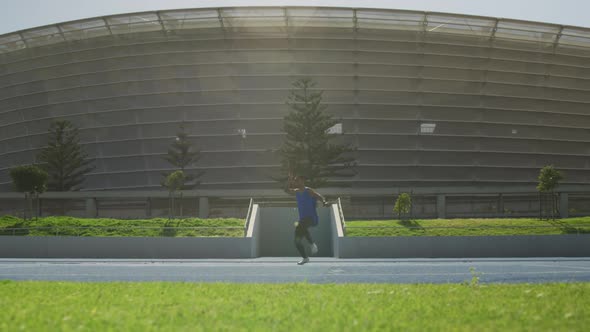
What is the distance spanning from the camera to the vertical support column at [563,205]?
41969 mm

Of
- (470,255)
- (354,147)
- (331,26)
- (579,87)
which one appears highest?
(331,26)

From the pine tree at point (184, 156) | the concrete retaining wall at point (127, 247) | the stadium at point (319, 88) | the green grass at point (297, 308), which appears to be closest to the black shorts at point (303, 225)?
the green grass at point (297, 308)

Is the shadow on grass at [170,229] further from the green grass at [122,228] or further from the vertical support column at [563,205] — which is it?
the vertical support column at [563,205]

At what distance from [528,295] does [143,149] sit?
153ft

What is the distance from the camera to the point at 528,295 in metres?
5.50

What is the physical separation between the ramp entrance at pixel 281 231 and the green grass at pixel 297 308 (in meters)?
14.2

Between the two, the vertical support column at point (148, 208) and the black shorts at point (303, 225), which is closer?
the black shorts at point (303, 225)

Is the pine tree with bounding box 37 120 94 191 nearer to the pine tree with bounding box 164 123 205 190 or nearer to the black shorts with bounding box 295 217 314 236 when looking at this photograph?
the pine tree with bounding box 164 123 205 190

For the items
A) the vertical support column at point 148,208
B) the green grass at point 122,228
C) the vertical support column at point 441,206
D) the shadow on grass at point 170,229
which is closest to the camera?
the shadow on grass at point 170,229

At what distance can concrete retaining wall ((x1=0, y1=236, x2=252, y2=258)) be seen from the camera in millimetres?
18156

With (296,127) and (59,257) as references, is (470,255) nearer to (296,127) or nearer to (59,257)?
(59,257)

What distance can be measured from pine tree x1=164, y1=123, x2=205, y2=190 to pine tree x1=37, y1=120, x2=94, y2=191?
657cm

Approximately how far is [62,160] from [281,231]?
29.8 metres

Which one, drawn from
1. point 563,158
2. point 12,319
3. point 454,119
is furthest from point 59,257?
point 563,158
